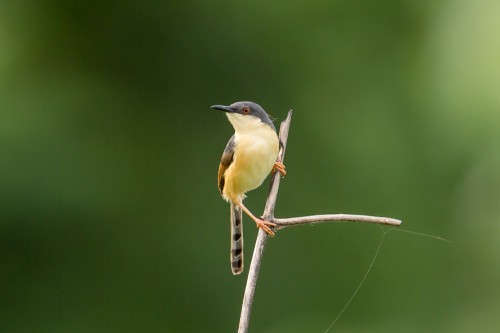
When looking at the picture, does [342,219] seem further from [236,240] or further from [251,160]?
[236,240]

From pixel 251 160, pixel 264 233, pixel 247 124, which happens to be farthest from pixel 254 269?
pixel 247 124

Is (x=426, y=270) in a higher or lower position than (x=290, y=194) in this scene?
lower

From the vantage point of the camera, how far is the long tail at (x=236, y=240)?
12.8 feet

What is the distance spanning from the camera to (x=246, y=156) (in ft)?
11.8

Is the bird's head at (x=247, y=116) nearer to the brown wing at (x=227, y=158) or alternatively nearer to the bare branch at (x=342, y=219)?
the brown wing at (x=227, y=158)

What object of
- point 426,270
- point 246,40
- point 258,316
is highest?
point 246,40

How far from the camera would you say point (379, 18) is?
7895 millimetres

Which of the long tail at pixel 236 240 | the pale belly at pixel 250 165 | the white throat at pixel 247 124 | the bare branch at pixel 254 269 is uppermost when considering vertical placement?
the white throat at pixel 247 124

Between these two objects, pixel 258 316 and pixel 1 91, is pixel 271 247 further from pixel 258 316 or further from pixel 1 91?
pixel 1 91

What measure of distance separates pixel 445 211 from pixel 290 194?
51.9 inches

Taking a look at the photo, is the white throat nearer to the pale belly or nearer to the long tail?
the pale belly

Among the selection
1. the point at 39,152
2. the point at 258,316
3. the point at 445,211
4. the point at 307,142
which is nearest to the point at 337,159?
the point at 307,142

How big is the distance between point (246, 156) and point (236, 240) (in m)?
0.61

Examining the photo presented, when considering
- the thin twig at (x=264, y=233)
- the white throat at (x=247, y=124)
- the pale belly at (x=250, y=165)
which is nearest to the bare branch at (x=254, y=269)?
the thin twig at (x=264, y=233)
